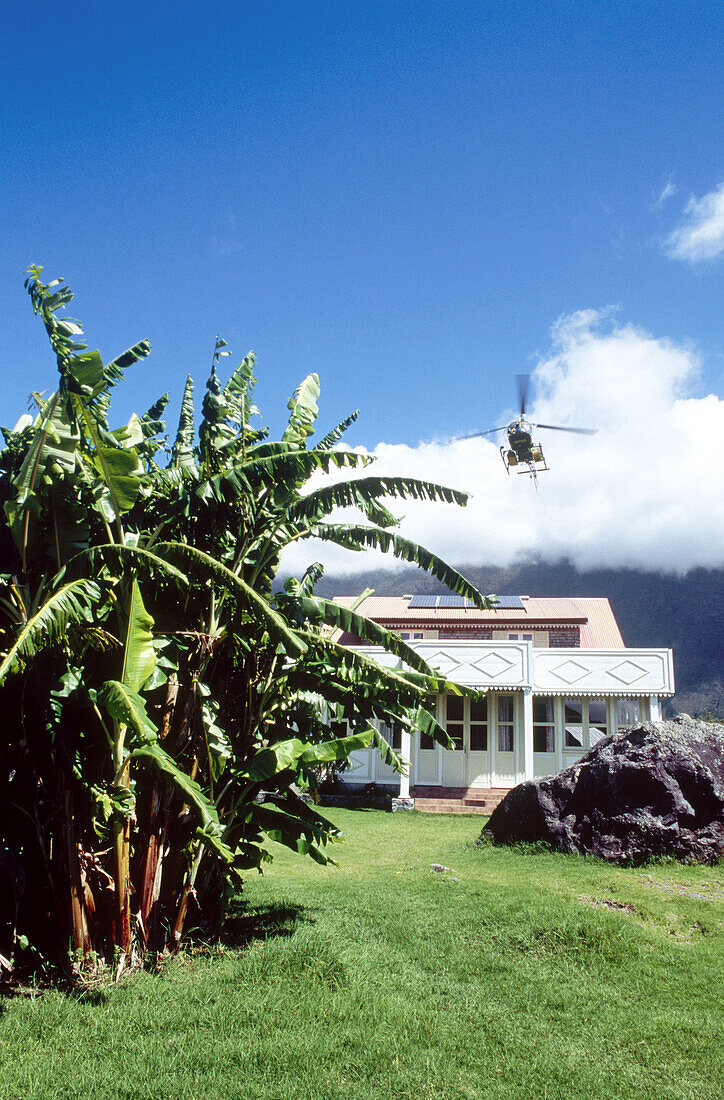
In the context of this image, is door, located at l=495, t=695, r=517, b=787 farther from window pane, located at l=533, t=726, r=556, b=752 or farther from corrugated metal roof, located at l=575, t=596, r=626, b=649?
corrugated metal roof, located at l=575, t=596, r=626, b=649

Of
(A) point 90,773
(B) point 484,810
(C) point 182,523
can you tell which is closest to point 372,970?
(A) point 90,773

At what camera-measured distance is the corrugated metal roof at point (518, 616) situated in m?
27.2

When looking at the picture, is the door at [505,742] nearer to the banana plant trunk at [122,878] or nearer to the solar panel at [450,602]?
the solar panel at [450,602]

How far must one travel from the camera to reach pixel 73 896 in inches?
221

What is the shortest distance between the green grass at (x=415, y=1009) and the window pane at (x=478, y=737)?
12047 millimetres

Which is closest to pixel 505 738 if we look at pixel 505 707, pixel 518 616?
pixel 505 707

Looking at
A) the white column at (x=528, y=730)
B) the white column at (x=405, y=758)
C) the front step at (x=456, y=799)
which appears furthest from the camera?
the white column at (x=405, y=758)

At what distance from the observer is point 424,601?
30.1 m

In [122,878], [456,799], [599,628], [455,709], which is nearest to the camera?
[122,878]

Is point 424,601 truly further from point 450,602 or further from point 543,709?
point 543,709

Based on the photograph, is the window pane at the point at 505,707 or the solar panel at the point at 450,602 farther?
the solar panel at the point at 450,602

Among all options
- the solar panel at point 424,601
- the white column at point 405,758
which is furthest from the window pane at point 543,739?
the solar panel at point 424,601

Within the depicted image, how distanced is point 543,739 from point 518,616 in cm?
771

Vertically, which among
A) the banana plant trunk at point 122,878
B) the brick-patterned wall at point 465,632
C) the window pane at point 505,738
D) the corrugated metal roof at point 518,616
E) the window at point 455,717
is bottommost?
the banana plant trunk at point 122,878
